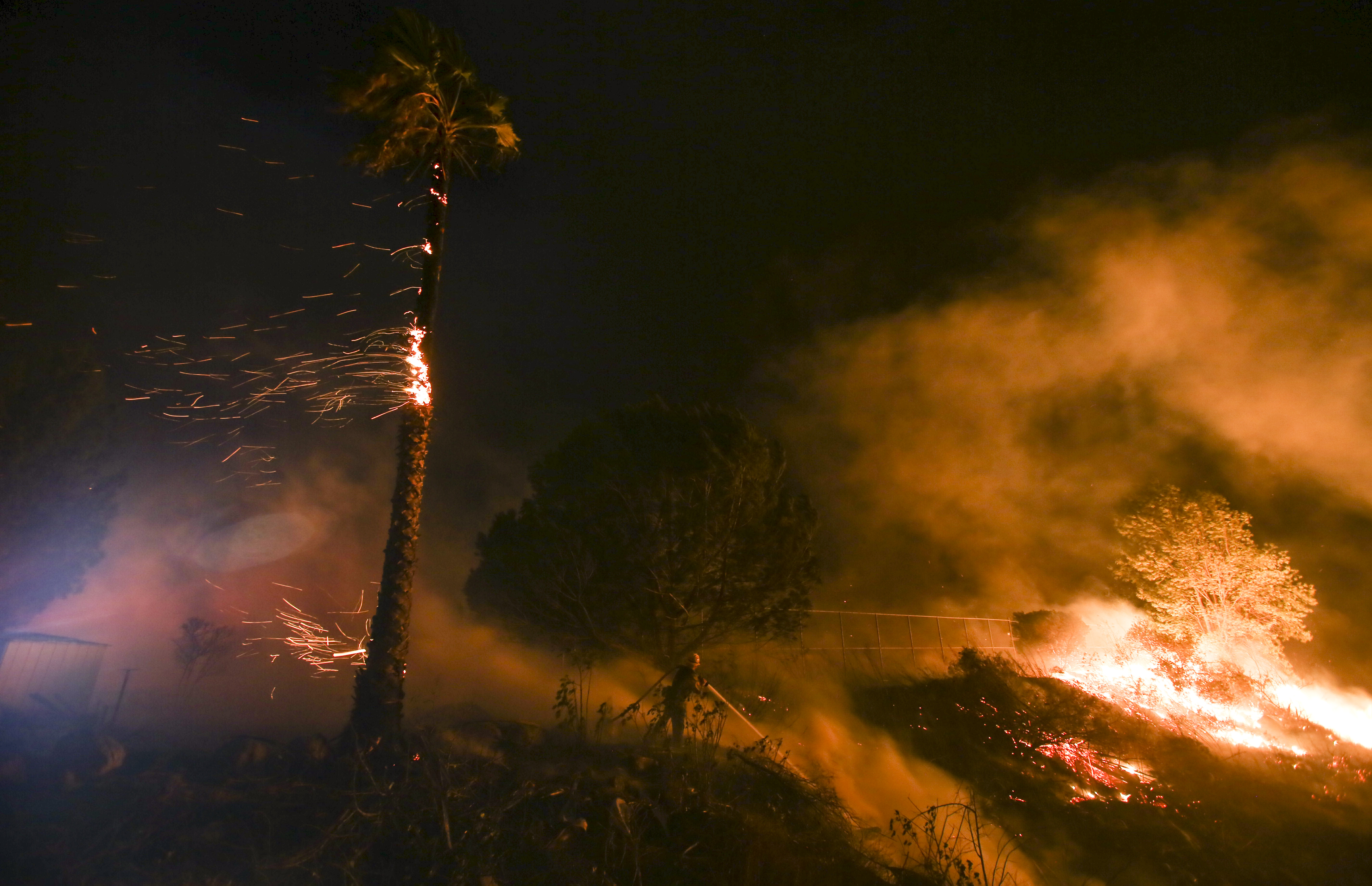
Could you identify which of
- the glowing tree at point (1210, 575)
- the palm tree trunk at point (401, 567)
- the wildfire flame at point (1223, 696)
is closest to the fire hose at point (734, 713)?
the palm tree trunk at point (401, 567)

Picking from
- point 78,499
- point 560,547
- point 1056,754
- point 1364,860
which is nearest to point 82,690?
point 78,499

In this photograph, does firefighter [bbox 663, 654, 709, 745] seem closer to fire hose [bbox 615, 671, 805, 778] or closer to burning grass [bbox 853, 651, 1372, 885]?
fire hose [bbox 615, 671, 805, 778]

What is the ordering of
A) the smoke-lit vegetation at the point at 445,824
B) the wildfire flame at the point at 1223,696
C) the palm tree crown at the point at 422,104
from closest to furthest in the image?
the smoke-lit vegetation at the point at 445,824 < the palm tree crown at the point at 422,104 < the wildfire flame at the point at 1223,696

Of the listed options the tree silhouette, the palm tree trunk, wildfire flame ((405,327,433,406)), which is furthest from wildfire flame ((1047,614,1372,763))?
wildfire flame ((405,327,433,406))

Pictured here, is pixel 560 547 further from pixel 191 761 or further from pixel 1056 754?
pixel 1056 754

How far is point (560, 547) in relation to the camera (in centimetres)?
1313

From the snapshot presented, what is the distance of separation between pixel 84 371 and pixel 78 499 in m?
4.02

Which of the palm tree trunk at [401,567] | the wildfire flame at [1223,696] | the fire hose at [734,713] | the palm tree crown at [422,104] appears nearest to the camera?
the palm tree trunk at [401,567]

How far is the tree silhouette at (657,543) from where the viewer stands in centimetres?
1305

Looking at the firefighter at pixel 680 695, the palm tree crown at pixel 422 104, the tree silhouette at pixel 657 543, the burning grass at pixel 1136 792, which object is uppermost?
the palm tree crown at pixel 422 104

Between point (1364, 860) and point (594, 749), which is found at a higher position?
point (594, 749)

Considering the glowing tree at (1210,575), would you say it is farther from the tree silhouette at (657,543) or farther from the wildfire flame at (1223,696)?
the tree silhouette at (657,543)

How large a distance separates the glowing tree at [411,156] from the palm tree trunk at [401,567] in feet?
0.05

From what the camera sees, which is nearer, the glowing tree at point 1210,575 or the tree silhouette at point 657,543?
the tree silhouette at point 657,543
